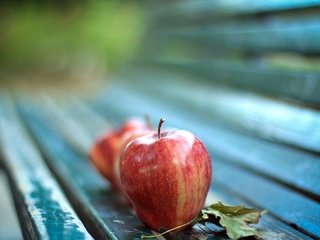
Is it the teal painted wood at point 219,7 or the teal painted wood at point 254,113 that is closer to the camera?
the teal painted wood at point 254,113

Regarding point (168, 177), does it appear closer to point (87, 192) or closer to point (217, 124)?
point (87, 192)

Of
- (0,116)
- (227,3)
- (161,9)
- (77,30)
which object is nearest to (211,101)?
(227,3)

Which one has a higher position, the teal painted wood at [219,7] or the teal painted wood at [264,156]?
the teal painted wood at [219,7]

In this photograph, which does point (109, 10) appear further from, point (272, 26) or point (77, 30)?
point (272, 26)

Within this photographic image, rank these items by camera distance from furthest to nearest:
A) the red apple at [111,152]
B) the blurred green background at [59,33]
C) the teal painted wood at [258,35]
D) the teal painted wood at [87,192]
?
the blurred green background at [59,33] < the teal painted wood at [258,35] < the red apple at [111,152] < the teal painted wood at [87,192]

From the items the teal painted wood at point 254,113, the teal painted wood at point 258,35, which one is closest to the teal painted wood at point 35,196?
the teal painted wood at point 254,113

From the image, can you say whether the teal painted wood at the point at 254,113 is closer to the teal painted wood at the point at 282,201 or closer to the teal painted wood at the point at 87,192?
the teal painted wood at the point at 282,201
